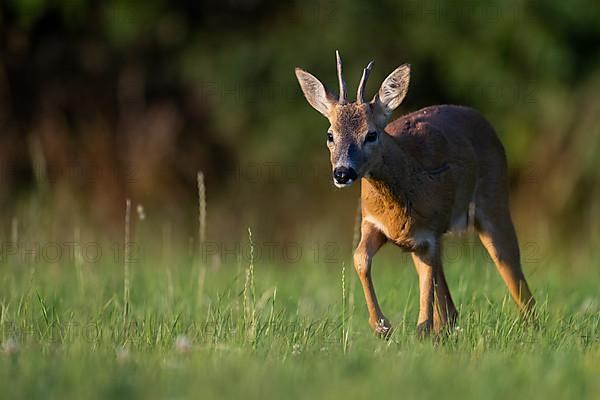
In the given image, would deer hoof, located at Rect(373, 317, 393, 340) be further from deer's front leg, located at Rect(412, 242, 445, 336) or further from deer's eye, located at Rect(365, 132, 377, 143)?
deer's eye, located at Rect(365, 132, 377, 143)

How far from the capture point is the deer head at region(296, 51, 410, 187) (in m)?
7.12

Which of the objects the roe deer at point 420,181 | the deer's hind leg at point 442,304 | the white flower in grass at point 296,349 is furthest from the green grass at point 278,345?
the roe deer at point 420,181

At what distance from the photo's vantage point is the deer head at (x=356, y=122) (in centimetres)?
712

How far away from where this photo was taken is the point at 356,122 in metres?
7.35

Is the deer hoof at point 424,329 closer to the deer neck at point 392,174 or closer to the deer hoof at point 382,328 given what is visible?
the deer hoof at point 382,328

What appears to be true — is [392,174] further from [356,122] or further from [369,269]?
[369,269]

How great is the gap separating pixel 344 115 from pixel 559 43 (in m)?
8.98

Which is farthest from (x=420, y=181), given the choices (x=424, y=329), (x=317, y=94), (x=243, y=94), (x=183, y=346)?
(x=243, y=94)

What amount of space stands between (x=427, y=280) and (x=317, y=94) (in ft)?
4.55

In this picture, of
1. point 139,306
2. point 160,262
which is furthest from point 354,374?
point 160,262

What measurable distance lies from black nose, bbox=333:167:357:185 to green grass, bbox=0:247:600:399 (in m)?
0.75

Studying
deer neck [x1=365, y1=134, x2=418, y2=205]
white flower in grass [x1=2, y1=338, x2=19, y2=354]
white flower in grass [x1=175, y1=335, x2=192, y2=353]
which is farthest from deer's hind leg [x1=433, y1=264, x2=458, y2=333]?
white flower in grass [x1=2, y1=338, x2=19, y2=354]

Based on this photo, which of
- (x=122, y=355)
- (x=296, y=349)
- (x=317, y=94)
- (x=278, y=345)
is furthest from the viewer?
(x=317, y=94)

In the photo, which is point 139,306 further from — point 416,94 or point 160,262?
point 416,94
